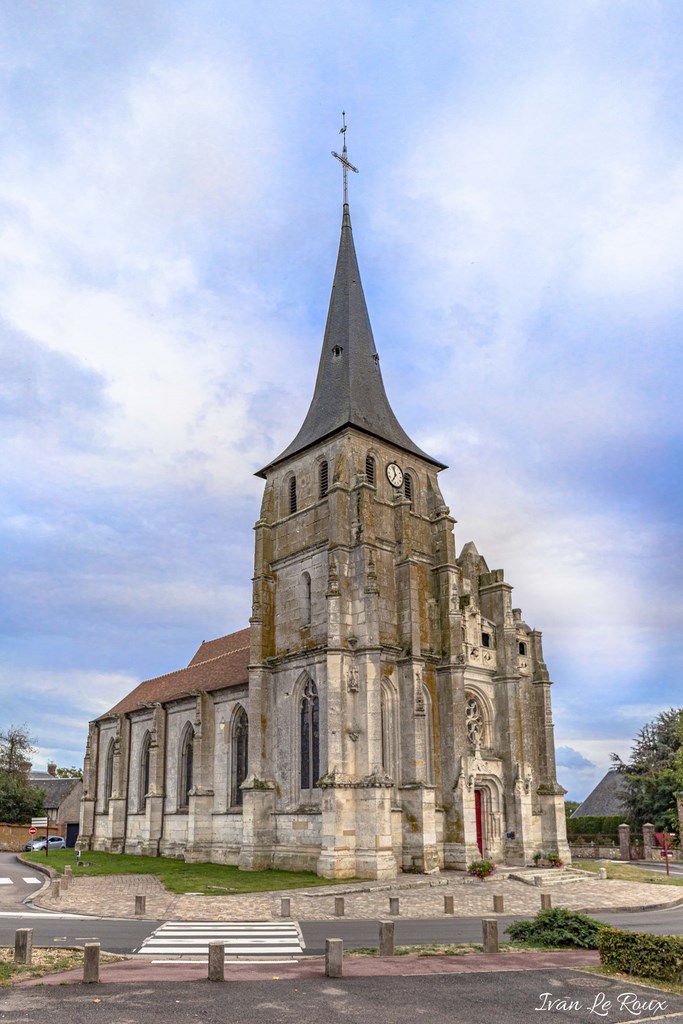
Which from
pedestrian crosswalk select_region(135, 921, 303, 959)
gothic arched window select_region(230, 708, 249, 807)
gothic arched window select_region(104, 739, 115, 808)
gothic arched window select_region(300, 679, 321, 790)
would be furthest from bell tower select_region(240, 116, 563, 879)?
gothic arched window select_region(104, 739, 115, 808)

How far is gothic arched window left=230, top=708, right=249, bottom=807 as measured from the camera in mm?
36381

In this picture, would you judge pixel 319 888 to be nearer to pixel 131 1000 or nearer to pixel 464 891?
pixel 464 891

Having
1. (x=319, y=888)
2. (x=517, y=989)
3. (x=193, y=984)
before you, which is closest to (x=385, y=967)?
(x=517, y=989)

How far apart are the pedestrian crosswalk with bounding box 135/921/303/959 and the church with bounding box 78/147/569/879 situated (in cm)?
1033

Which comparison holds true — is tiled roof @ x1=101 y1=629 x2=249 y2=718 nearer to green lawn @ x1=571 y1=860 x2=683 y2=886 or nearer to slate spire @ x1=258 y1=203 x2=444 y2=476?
slate spire @ x1=258 y1=203 x2=444 y2=476

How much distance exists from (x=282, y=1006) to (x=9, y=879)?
26539 mm

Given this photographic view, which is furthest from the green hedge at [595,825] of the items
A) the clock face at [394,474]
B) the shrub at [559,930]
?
Result: the shrub at [559,930]

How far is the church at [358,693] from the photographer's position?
101 ft

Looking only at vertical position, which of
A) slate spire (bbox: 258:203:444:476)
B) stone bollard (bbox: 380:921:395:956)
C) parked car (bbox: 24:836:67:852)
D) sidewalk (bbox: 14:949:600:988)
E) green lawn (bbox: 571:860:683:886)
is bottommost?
parked car (bbox: 24:836:67:852)

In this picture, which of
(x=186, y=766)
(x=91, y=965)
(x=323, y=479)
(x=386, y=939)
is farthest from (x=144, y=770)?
(x=91, y=965)

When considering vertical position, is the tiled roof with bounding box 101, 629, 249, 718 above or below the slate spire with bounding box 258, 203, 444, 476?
below

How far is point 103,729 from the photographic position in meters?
52.3

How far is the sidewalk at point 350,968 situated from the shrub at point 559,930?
52 centimetres

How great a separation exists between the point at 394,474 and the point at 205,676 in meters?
14.8
